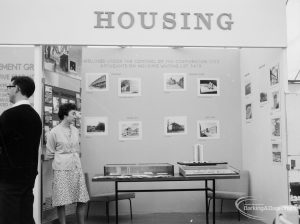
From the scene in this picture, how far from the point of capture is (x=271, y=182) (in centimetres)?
541

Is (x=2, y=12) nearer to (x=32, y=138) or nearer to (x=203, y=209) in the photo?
(x=32, y=138)

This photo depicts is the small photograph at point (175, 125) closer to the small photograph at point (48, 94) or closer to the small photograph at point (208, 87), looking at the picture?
the small photograph at point (208, 87)

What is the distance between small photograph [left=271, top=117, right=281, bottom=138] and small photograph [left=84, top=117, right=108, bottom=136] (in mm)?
2679

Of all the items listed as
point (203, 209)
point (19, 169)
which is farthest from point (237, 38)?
point (203, 209)

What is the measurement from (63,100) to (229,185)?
2930 mm

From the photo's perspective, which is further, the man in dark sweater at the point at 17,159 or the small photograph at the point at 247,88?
the small photograph at the point at 247,88

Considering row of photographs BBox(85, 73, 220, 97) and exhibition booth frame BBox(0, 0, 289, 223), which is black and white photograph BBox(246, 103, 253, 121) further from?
row of photographs BBox(85, 73, 220, 97)

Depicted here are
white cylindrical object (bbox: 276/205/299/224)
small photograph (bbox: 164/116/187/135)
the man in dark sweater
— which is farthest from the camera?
small photograph (bbox: 164/116/187/135)

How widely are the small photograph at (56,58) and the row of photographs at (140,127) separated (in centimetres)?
110

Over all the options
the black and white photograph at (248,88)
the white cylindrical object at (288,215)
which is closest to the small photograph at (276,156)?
the black and white photograph at (248,88)

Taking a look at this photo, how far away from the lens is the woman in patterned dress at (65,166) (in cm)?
501

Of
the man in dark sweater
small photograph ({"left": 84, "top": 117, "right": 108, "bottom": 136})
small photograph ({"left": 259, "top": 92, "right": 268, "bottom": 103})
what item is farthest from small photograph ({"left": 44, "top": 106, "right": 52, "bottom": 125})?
small photograph ({"left": 259, "top": 92, "right": 268, "bottom": 103})

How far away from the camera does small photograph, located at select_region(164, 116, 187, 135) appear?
6816 mm

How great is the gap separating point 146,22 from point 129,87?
2.28 metres
